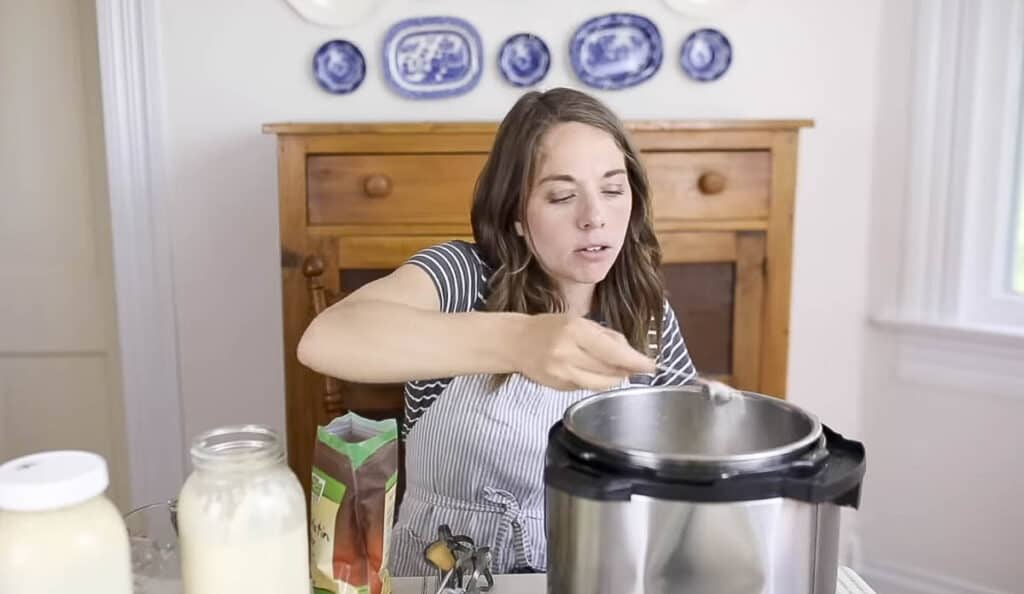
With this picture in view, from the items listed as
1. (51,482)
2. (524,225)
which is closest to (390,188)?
(524,225)

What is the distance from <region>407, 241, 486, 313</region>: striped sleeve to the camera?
1.17 metres

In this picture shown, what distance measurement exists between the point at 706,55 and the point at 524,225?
93 centimetres

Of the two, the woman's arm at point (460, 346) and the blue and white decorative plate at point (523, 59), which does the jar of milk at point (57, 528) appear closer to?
the woman's arm at point (460, 346)

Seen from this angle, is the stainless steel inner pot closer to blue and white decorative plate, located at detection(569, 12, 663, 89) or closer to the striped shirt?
the striped shirt

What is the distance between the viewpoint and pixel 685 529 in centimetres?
63

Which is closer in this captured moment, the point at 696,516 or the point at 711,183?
the point at 696,516

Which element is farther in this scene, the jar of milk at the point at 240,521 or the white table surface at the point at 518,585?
the white table surface at the point at 518,585

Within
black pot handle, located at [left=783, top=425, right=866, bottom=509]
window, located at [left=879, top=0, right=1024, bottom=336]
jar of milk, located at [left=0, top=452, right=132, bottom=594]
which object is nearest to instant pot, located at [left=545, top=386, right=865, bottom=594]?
black pot handle, located at [left=783, top=425, right=866, bottom=509]

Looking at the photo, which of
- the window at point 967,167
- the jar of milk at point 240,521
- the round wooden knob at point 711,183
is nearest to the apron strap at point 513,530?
the jar of milk at point 240,521

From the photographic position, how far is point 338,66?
6.29 ft

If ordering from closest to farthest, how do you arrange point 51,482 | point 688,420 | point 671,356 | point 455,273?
1. point 51,482
2. point 688,420
3. point 455,273
4. point 671,356

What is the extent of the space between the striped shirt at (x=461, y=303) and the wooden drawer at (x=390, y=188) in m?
0.39

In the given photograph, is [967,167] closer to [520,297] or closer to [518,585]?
[520,297]

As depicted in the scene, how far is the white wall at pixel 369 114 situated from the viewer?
192cm
